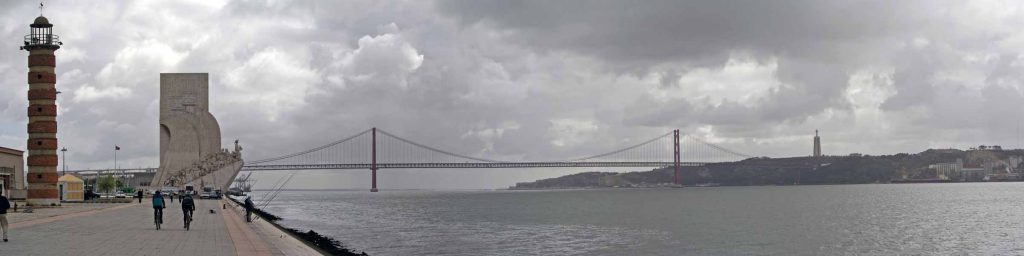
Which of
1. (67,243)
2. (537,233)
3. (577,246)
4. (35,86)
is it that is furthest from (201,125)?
→ (67,243)

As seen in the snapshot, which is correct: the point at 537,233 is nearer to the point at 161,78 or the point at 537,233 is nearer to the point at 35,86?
the point at 35,86

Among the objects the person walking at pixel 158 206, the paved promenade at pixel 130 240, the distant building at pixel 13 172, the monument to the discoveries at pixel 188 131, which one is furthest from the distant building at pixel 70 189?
the monument to the discoveries at pixel 188 131

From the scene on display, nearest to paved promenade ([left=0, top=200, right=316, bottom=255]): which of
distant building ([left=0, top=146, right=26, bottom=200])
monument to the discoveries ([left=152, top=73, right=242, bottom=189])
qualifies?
distant building ([left=0, top=146, right=26, bottom=200])

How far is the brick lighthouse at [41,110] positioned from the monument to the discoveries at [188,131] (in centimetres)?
6311

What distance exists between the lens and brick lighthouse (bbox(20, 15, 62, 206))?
38.0m

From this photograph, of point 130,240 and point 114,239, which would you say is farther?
point 114,239

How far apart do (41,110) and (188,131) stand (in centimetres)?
6750

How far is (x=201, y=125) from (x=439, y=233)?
241 ft

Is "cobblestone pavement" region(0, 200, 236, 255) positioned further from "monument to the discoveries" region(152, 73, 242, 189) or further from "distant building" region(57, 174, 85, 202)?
"monument to the discoveries" region(152, 73, 242, 189)

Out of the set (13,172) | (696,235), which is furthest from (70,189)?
(696,235)

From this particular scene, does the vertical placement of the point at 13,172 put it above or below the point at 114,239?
above

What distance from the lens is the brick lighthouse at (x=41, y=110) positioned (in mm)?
38000

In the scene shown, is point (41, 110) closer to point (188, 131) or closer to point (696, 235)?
point (696, 235)

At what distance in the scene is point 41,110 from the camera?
3816 centimetres
